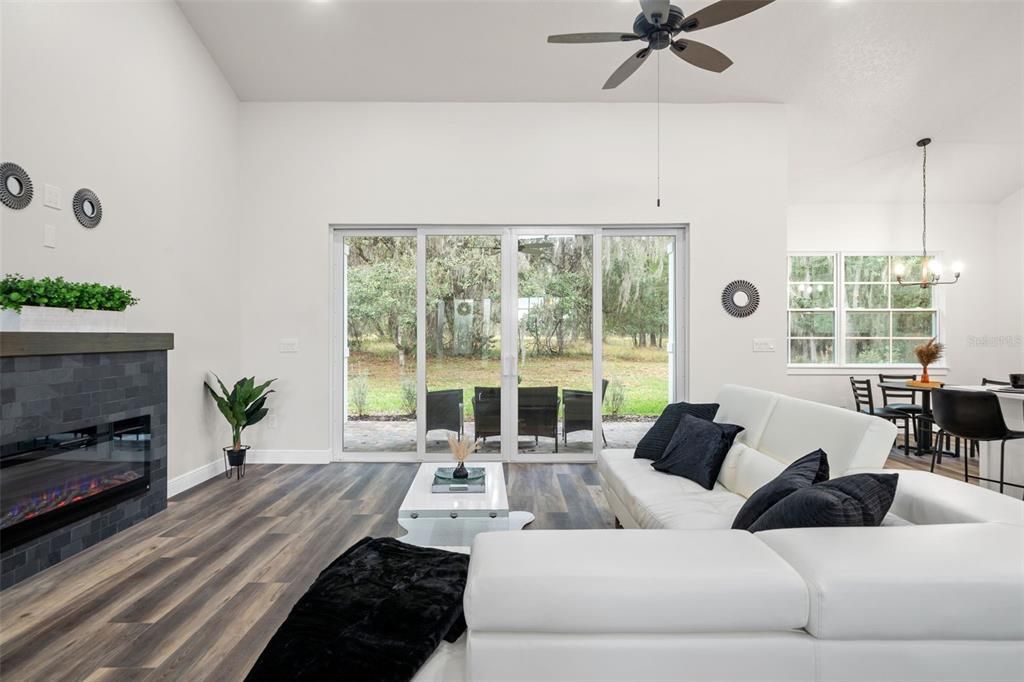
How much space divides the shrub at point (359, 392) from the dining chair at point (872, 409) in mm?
4791

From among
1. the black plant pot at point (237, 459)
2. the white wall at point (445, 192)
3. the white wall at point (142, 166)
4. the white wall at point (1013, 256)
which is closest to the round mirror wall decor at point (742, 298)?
the white wall at point (445, 192)

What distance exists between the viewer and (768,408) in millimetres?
2979

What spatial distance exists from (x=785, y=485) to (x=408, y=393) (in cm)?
391

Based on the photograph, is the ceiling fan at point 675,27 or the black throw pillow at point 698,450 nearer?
the ceiling fan at point 675,27

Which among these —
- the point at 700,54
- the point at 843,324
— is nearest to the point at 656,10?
the point at 700,54

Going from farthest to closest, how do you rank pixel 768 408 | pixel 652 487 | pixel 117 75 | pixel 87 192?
pixel 117 75
pixel 87 192
pixel 768 408
pixel 652 487

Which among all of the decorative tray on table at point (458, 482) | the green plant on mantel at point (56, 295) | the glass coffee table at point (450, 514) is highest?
the green plant on mantel at point (56, 295)

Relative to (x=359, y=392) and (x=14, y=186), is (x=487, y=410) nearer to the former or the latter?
(x=359, y=392)

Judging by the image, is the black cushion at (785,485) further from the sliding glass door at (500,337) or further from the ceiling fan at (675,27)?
the sliding glass door at (500,337)

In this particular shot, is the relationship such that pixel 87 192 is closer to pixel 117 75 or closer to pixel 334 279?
pixel 117 75

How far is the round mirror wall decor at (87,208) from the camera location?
3.15m

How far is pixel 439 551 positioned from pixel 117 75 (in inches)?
152

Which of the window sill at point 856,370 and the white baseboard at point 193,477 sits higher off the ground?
the window sill at point 856,370

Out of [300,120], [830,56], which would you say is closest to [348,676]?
[300,120]
